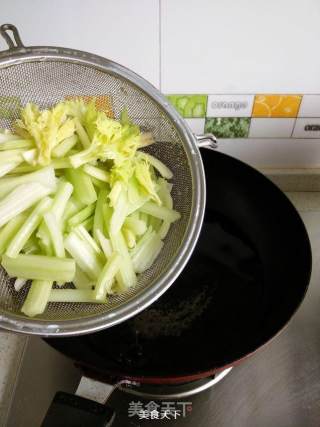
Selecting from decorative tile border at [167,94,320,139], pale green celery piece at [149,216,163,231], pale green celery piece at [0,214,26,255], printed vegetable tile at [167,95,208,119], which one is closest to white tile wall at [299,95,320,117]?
decorative tile border at [167,94,320,139]

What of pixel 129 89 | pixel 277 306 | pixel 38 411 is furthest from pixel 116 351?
pixel 129 89

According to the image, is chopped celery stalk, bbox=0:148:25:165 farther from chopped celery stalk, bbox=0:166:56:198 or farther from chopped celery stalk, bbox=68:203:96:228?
chopped celery stalk, bbox=68:203:96:228

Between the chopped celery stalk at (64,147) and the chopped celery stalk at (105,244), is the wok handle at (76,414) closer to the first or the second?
the chopped celery stalk at (105,244)

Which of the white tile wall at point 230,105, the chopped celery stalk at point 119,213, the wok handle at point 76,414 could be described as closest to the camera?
the wok handle at point 76,414

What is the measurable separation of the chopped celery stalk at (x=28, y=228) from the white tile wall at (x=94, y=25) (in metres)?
0.35

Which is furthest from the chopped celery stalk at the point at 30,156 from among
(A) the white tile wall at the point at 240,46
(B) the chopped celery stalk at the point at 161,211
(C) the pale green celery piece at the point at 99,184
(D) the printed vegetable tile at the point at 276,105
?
(D) the printed vegetable tile at the point at 276,105

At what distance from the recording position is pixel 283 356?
2.64 feet

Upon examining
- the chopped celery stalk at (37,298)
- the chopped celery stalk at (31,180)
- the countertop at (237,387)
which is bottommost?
the countertop at (237,387)

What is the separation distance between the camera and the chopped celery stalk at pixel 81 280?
0.70 m

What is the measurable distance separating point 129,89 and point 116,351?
476 mm

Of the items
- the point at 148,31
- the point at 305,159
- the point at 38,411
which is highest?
the point at 148,31

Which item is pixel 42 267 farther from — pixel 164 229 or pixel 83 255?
pixel 164 229

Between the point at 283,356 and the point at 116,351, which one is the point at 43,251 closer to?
the point at 116,351

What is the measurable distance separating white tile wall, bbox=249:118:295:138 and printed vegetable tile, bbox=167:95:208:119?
5.1 inches
